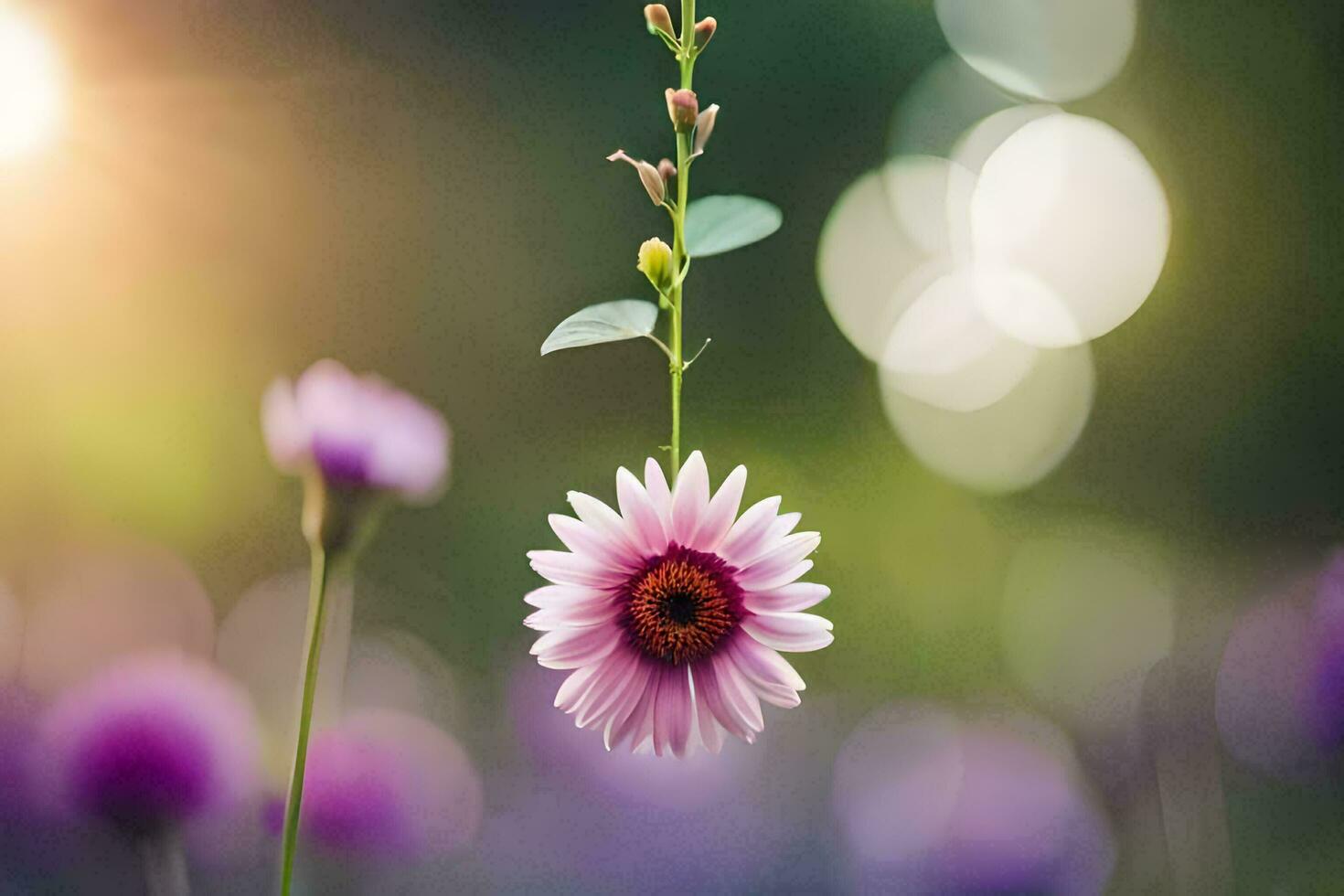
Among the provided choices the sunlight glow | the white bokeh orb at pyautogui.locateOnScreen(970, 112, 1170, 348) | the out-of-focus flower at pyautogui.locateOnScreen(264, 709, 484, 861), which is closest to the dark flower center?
the out-of-focus flower at pyautogui.locateOnScreen(264, 709, 484, 861)

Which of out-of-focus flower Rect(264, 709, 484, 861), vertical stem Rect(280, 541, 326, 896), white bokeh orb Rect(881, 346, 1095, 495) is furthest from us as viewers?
white bokeh orb Rect(881, 346, 1095, 495)

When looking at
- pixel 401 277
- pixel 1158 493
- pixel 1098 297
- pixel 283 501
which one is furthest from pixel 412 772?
pixel 1098 297

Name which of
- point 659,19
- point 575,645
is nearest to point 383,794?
point 575,645

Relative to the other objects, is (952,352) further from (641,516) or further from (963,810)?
(641,516)

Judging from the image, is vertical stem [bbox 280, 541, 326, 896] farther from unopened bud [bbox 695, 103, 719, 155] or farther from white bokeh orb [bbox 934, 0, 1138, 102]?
white bokeh orb [bbox 934, 0, 1138, 102]

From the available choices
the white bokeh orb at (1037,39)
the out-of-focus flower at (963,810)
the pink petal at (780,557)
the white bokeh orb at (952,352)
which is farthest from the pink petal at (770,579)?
the white bokeh orb at (1037,39)

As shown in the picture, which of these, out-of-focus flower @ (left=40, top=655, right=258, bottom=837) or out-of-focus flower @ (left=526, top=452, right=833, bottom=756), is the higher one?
out-of-focus flower @ (left=526, top=452, right=833, bottom=756)

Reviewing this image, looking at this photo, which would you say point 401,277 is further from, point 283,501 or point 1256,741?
point 1256,741
